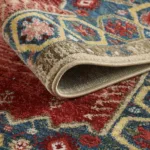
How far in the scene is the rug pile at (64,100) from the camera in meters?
0.99

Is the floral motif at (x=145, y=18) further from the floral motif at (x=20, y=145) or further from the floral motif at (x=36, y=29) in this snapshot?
the floral motif at (x=20, y=145)

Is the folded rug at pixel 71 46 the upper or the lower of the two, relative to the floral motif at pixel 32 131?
upper

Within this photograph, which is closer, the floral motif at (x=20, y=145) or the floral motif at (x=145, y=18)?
the floral motif at (x=20, y=145)

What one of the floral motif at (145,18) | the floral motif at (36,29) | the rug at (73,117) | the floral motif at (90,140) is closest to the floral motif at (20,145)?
the rug at (73,117)

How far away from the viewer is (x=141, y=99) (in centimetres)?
116

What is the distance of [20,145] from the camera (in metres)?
0.96

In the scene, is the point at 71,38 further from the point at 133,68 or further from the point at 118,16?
the point at 118,16

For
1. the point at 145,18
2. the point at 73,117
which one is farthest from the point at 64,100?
the point at 145,18

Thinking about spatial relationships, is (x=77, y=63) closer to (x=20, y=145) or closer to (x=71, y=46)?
(x=71, y=46)

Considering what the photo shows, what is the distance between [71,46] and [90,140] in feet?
0.95

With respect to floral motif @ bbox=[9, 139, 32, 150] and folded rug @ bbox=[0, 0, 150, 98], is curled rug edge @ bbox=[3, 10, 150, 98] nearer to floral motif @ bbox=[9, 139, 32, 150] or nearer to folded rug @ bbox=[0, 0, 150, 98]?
folded rug @ bbox=[0, 0, 150, 98]

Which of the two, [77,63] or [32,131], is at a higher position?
[77,63]

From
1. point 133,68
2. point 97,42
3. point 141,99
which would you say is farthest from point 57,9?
point 141,99

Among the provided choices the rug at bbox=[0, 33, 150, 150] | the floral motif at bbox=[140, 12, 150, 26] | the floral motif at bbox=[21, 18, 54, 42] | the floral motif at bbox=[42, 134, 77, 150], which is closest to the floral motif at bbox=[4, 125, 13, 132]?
the rug at bbox=[0, 33, 150, 150]
